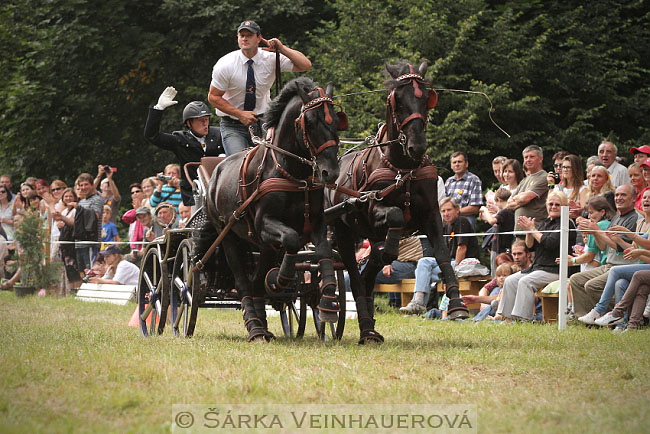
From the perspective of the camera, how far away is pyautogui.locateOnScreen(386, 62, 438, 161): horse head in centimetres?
855

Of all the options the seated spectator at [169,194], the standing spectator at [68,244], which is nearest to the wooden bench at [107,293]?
the standing spectator at [68,244]

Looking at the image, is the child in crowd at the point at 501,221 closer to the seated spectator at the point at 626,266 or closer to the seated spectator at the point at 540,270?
the seated spectator at the point at 540,270

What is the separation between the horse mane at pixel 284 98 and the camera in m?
8.79

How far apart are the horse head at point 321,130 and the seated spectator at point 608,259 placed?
160 inches

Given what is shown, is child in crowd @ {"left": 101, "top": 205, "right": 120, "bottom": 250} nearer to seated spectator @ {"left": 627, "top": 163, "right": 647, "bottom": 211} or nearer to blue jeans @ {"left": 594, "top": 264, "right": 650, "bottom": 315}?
seated spectator @ {"left": 627, "top": 163, "right": 647, "bottom": 211}

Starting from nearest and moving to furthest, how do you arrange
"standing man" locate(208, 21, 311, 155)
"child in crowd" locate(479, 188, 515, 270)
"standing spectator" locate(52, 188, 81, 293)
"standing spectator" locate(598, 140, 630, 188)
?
"standing man" locate(208, 21, 311, 155)
"standing spectator" locate(598, 140, 630, 188)
"child in crowd" locate(479, 188, 515, 270)
"standing spectator" locate(52, 188, 81, 293)

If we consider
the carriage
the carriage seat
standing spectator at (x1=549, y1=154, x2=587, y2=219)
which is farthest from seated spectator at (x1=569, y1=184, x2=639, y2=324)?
the carriage seat

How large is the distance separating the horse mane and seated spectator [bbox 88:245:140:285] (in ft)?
32.6

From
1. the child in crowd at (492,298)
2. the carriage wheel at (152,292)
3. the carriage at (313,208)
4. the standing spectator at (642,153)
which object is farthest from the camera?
the child in crowd at (492,298)

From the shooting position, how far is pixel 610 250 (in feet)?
37.0

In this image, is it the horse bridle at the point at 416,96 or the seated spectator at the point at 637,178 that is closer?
the horse bridle at the point at 416,96

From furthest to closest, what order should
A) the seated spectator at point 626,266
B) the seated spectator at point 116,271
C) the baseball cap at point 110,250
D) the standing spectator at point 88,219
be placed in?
1. the standing spectator at point 88,219
2. the baseball cap at point 110,250
3. the seated spectator at point 116,271
4. the seated spectator at point 626,266

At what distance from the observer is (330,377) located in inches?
256

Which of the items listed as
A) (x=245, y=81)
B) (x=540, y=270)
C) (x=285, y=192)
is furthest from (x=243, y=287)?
(x=540, y=270)
